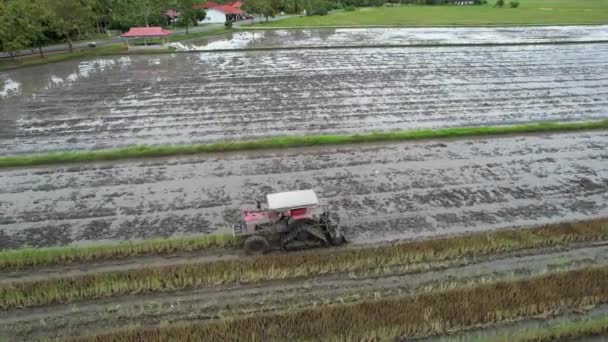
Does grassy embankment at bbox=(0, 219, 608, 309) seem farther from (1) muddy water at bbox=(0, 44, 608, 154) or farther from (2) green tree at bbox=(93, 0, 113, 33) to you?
(2) green tree at bbox=(93, 0, 113, 33)

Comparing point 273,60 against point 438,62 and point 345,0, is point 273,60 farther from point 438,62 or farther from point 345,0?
point 345,0

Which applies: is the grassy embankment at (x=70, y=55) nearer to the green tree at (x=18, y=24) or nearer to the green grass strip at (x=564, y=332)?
the green tree at (x=18, y=24)

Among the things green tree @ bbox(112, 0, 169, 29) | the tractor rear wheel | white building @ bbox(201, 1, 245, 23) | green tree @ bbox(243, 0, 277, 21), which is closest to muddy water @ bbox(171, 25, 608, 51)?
green tree @ bbox(243, 0, 277, 21)

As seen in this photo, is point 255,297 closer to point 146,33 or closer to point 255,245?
point 255,245

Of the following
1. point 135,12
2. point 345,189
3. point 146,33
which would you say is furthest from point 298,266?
point 135,12

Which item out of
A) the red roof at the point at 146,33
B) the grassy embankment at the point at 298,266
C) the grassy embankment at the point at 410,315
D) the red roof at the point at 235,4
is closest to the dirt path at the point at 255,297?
the grassy embankment at the point at 298,266

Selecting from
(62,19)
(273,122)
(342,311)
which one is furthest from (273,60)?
(342,311)
